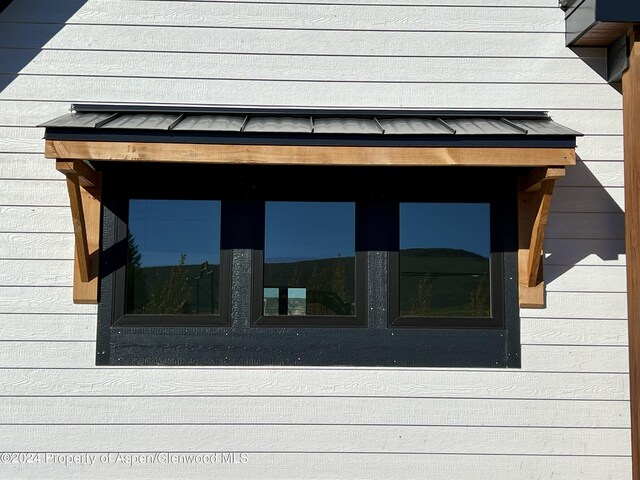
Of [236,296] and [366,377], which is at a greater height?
[236,296]

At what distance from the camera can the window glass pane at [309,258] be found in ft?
11.5

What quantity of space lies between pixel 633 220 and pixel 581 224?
1.10ft

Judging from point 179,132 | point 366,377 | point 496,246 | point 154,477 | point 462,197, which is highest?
point 179,132

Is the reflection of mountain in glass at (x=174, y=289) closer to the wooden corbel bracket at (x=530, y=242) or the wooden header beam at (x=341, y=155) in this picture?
the wooden header beam at (x=341, y=155)

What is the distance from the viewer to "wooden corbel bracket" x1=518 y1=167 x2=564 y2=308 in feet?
10.9

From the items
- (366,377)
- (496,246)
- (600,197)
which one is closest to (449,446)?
(366,377)

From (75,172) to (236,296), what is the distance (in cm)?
99

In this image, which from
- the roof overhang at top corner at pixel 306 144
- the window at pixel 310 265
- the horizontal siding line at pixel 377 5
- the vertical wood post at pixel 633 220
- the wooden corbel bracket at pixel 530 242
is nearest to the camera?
the roof overhang at top corner at pixel 306 144

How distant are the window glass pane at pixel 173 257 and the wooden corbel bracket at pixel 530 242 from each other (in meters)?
1.56

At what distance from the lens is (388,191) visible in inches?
138

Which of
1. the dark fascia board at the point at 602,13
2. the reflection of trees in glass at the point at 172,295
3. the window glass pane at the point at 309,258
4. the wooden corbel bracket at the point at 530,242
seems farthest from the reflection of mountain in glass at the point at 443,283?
the dark fascia board at the point at 602,13

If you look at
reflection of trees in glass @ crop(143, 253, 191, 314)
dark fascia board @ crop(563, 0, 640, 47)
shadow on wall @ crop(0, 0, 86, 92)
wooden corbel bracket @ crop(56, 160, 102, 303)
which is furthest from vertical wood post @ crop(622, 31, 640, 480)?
shadow on wall @ crop(0, 0, 86, 92)

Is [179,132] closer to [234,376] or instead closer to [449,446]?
[234,376]

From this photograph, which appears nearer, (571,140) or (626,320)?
(571,140)
